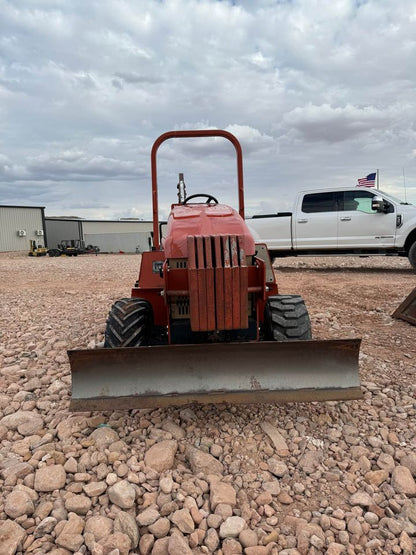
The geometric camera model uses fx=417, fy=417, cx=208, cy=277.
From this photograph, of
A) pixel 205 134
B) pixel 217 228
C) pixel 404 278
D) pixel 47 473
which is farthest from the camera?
pixel 404 278

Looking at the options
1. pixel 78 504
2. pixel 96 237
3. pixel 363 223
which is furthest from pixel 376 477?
pixel 96 237

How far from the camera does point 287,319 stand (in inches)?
131

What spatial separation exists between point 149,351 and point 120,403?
39cm

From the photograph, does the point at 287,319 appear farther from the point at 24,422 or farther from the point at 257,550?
the point at 24,422

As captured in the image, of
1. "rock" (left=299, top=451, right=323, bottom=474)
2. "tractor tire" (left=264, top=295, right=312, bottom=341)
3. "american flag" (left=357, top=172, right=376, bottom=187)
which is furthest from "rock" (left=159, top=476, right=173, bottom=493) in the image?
"american flag" (left=357, top=172, right=376, bottom=187)

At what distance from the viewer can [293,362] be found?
2910 millimetres

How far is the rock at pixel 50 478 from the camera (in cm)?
232

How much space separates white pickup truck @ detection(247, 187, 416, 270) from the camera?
10.1 m

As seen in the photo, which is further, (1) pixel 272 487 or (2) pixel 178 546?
(1) pixel 272 487

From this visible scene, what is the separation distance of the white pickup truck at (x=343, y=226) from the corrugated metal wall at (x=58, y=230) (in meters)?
28.4

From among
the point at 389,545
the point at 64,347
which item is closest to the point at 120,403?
the point at 389,545

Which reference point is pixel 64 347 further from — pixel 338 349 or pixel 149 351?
pixel 338 349

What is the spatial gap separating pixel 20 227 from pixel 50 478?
3155 cm

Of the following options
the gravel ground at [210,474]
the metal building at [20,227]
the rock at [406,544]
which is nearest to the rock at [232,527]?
the gravel ground at [210,474]
